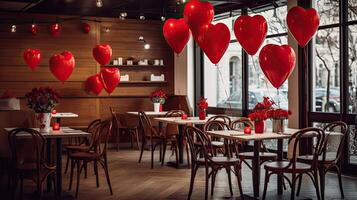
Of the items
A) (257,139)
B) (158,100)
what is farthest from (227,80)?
(257,139)

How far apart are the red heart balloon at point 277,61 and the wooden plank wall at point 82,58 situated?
609 centimetres

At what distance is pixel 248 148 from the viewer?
9.92 meters

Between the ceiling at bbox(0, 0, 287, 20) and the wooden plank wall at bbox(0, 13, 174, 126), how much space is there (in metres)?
0.17

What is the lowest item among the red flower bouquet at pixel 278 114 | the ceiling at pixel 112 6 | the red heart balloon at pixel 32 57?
the red flower bouquet at pixel 278 114

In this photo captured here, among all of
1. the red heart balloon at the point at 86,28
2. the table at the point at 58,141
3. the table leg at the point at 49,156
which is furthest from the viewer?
the red heart balloon at the point at 86,28

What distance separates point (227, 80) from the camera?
10.7m

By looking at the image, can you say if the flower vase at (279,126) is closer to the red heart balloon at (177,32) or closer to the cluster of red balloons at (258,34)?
the cluster of red balloons at (258,34)

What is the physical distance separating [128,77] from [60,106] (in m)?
1.61

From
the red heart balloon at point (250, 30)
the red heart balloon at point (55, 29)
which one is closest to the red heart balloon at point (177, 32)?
the red heart balloon at point (250, 30)

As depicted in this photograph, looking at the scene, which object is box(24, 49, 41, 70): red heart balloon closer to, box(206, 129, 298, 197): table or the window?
the window

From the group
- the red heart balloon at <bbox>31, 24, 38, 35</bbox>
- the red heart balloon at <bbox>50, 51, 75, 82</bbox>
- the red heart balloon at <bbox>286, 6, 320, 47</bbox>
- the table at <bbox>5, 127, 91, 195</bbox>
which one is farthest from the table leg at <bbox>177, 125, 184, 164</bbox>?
the red heart balloon at <bbox>31, 24, 38, 35</bbox>

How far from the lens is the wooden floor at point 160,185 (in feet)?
20.1

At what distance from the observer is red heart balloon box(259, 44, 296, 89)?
18.1ft

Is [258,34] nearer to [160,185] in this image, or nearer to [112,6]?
[160,185]
